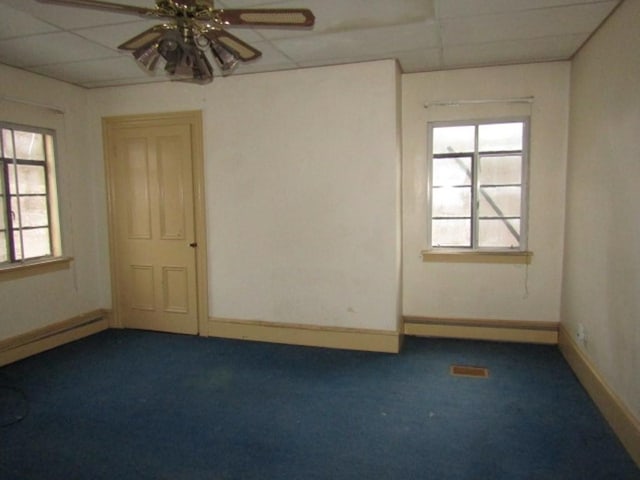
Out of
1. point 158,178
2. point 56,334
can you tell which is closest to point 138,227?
point 158,178

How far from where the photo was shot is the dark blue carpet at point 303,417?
233cm

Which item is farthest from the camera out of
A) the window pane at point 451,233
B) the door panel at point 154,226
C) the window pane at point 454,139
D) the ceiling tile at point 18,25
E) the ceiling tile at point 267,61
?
the door panel at point 154,226

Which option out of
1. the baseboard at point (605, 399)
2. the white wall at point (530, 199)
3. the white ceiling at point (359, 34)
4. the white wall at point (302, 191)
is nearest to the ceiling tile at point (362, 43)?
the white ceiling at point (359, 34)

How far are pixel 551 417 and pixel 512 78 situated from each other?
2.84m

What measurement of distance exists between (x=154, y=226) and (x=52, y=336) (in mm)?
1402

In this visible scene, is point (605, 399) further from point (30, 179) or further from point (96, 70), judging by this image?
point (30, 179)

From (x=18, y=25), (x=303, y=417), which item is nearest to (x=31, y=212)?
(x=18, y=25)

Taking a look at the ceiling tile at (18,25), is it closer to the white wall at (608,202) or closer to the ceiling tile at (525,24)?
the ceiling tile at (525,24)

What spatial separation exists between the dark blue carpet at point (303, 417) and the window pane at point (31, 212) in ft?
4.06

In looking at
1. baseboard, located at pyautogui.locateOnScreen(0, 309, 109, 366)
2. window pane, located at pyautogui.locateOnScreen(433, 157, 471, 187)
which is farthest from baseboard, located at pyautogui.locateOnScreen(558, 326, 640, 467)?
baseboard, located at pyautogui.locateOnScreen(0, 309, 109, 366)

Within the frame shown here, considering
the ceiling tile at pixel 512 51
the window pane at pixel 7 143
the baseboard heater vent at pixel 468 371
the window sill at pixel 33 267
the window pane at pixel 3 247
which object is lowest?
the baseboard heater vent at pixel 468 371

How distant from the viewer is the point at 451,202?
13.7ft

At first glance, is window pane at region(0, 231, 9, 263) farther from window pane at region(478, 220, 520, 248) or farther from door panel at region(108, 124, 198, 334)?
window pane at region(478, 220, 520, 248)

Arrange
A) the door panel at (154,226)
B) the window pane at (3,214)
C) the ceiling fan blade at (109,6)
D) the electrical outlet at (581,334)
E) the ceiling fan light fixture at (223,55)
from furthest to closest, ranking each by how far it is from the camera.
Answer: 1. the door panel at (154,226)
2. the window pane at (3,214)
3. the electrical outlet at (581,334)
4. the ceiling fan light fixture at (223,55)
5. the ceiling fan blade at (109,6)
